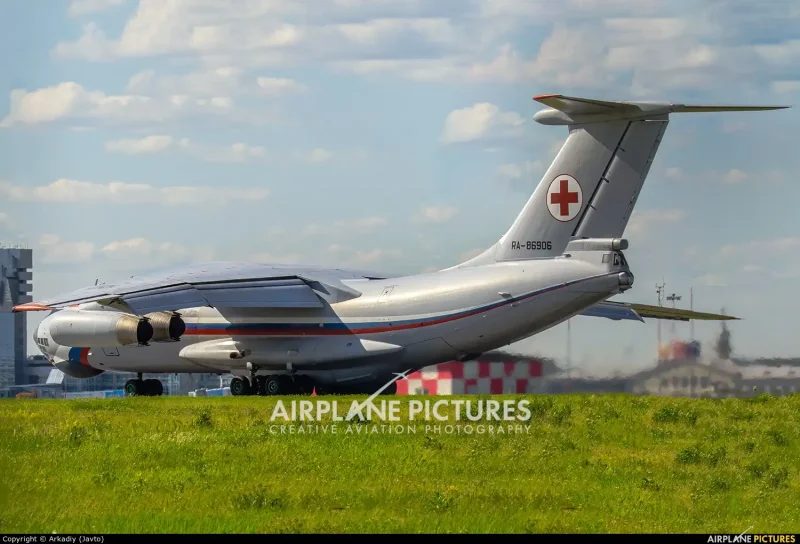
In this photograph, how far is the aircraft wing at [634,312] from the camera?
24578mm

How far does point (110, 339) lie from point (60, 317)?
1.47m

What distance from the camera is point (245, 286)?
24.0 meters

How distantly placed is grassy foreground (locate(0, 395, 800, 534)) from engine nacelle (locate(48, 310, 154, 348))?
533 cm

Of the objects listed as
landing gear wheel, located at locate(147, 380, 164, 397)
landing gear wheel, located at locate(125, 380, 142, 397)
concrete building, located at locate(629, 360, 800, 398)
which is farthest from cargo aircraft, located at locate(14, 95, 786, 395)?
concrete building, located at locate(629, 360, 800, 398)

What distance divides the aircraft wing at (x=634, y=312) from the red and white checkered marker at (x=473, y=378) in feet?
8.99

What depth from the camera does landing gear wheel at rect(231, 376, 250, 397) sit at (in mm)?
25891

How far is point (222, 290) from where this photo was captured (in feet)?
76.7

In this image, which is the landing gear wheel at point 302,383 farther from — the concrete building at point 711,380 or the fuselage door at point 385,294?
the concrete building at point 711,380

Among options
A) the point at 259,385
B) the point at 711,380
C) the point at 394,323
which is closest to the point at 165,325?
the point at 259,385

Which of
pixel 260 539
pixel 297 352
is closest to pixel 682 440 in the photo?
pixel 260 539

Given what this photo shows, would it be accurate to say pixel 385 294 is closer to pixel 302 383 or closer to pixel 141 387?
pixel 302 383

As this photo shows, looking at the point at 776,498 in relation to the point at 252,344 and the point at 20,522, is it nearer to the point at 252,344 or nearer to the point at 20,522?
the point at 20,522

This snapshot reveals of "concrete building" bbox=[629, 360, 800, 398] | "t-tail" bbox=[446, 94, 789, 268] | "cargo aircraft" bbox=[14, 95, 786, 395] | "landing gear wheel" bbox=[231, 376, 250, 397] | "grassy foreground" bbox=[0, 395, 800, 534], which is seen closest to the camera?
"grassy foreground" bbox=[0, 395, 800, 534]

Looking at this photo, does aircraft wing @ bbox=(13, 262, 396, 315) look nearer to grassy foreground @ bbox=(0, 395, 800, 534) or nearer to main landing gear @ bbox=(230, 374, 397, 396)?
main landing gear @ bbox=(230, 374, 397, 396)
